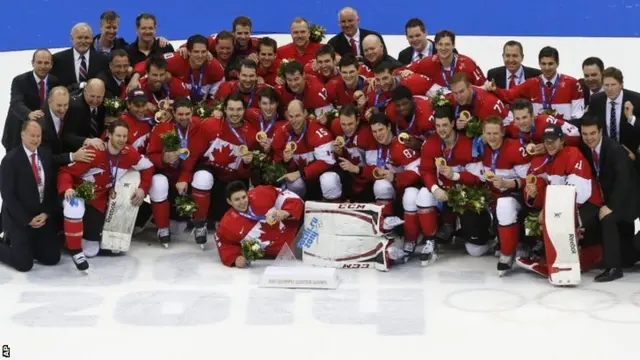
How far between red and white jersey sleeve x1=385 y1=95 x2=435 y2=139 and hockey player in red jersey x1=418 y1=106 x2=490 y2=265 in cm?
19

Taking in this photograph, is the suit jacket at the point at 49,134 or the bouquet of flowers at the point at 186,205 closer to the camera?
the suit jacket at the point at 49,134

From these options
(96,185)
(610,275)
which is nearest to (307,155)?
(96,185)

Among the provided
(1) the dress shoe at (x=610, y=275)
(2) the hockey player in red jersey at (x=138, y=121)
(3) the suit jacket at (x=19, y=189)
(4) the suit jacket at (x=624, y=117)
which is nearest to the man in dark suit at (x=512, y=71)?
(4) the suit jacket at (x=624, y=117)

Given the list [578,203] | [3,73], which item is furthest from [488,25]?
[578,203]

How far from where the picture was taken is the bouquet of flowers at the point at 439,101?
8516 mm

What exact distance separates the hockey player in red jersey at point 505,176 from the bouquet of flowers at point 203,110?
1.96m

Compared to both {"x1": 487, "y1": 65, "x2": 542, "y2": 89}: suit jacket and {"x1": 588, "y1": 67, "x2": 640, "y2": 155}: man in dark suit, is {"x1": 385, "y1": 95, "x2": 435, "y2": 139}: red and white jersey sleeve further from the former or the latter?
{"x1": 588, "y1": 67, "x2": 640, "y2": 155}: man in dark suit

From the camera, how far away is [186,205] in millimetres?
8852

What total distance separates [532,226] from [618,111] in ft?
3.25

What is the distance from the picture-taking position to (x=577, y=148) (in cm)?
816

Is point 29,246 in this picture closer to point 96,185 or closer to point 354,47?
point 96,185

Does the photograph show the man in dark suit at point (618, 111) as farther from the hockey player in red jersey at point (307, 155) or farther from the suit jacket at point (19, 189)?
the suit jacket at point (19, 189)

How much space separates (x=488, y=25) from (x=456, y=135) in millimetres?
5317

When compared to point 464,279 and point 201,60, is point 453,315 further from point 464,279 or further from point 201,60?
point 201,60
